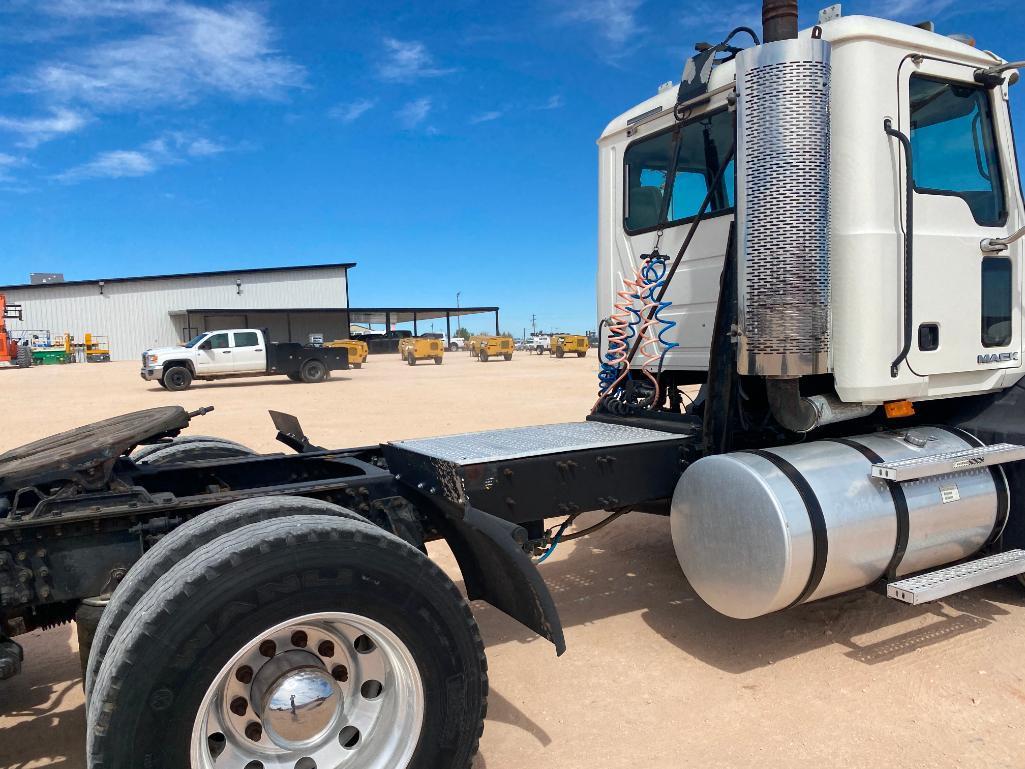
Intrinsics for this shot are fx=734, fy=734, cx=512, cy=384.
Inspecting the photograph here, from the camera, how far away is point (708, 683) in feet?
11.4

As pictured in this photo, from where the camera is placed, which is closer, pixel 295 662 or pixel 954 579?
pixel 295 662

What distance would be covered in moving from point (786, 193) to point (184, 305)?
5648 cm

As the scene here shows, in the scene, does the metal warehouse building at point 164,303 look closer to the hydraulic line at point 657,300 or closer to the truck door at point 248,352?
the truck door at point 248,352

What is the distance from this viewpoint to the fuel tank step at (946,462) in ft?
11.5

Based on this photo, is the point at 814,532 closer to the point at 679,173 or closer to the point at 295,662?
the point at 295,662

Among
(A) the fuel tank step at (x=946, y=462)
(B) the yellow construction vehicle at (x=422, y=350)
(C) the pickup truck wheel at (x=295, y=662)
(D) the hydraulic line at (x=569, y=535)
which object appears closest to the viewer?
(C) the pickup truck wheel at (x=295, y=662)

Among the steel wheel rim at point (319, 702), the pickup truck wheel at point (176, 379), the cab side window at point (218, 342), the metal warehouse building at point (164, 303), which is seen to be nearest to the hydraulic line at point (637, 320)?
the steel wheel rim at point (319, 702)

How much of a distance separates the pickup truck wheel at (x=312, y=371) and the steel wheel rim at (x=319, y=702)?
23374 millimetres

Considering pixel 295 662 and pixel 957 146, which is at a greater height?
pixel 957 146

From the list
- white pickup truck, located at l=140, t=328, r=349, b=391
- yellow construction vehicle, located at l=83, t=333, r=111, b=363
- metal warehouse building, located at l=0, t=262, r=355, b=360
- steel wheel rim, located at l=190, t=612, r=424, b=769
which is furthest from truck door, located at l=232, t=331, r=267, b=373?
metal warehouse building, located at l=0, t=262, r=355, b=360

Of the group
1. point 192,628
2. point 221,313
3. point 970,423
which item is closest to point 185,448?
point 192,628

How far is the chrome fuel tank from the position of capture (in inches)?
130

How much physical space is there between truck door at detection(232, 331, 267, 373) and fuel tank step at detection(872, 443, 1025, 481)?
2330 centimetres

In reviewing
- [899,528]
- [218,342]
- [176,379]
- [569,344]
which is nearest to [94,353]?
[218,342]
